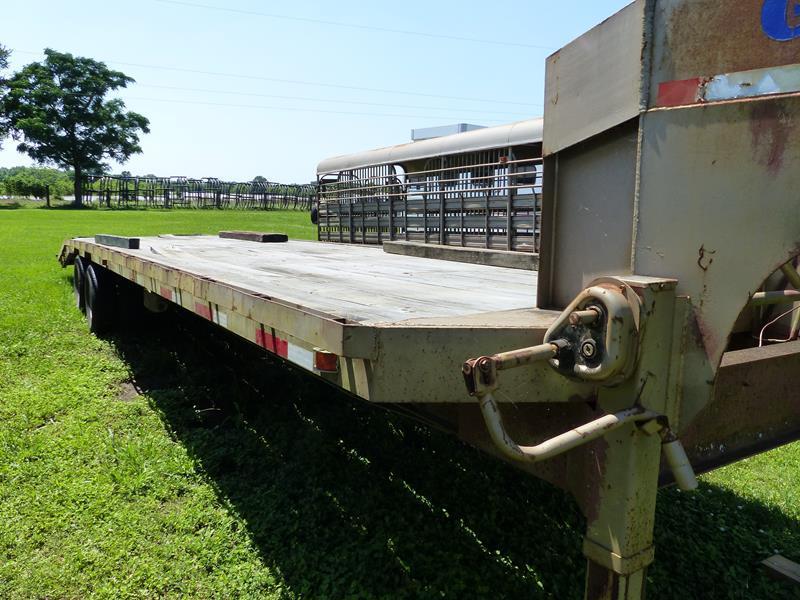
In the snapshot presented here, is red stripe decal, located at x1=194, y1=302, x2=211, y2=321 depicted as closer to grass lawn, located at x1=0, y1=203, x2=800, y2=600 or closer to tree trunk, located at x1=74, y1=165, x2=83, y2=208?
grass lawn, located at x1=0, y1=203, x2=800, y2=600

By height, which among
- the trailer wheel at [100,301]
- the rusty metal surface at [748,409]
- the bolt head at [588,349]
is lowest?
the trailer wheel at [100,301]

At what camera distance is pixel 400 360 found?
1.79m

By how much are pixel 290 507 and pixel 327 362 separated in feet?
6.81

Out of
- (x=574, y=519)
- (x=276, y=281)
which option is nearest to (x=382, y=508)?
(x=574, y=519)

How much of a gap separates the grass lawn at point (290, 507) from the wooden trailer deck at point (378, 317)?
1191 millimetres

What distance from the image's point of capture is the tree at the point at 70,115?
47.7 meters

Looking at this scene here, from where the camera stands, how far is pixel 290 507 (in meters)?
3.68

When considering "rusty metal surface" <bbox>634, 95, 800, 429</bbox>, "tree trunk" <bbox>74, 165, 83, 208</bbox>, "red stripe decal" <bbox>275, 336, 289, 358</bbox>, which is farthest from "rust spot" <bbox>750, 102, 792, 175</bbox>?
"tree trunk" <bbox>74, 165, 83, 208</bbox>

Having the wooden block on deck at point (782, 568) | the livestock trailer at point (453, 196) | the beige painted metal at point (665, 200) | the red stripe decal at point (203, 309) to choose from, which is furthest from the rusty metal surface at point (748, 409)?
the livestock trailer at point (453, 196)

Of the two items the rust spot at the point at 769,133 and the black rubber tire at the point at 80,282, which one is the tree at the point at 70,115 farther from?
the rust spot at the point at 769,133

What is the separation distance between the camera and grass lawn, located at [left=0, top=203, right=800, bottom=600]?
3080 mm

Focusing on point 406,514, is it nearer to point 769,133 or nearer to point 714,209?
point 714,209

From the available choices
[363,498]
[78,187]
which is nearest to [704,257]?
[363,498]

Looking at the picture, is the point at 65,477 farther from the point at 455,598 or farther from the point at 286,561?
the point at 455,598
